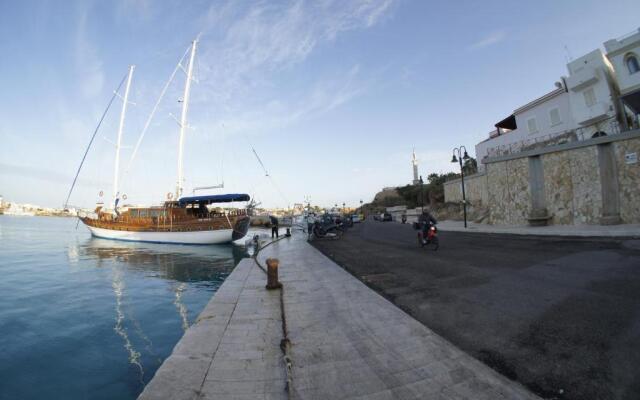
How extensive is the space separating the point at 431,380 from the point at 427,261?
7606mm

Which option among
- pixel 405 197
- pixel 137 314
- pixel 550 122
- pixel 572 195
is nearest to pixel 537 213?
pixel 572 195

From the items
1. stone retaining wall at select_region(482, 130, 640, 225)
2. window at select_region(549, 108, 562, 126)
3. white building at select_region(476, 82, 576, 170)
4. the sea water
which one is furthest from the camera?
window at select_region(549, 108, 562, 126)

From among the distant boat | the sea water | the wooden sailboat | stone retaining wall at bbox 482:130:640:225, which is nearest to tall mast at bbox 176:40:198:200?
the wooden sailboat

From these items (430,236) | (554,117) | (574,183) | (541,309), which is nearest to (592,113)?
(554,117)

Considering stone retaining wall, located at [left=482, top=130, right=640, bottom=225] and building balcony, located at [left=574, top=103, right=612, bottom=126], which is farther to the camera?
building balcony, located at [left=574, top=103, right=612, bottom=126]

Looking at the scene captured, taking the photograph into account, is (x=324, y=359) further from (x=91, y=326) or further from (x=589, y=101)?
(x=589, y=101)

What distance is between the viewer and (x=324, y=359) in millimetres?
3777

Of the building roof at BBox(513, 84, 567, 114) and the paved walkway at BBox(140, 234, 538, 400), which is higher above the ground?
the building roof at BBox(513, 84, 567, 114)

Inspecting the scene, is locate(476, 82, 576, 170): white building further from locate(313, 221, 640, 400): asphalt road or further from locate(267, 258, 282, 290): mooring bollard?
locate(267, 258, 282, 290): mooring bollard

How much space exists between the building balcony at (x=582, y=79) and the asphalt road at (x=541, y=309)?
20.9 metres

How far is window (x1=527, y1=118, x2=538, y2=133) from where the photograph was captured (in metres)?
29.0

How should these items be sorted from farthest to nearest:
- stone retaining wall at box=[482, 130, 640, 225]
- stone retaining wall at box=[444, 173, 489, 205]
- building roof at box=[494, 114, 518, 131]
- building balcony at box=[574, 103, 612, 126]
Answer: building roof at box=[494, 114, 518, 131] → stone retaining wall at box=[444, 173, 489, 205] → building balcony at box=[574, 103, 612, 126] → stone retaining wall at box=[482, 130, 640, 225]

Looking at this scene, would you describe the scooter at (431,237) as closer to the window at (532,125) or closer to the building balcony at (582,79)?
the building balcony at (582,79)

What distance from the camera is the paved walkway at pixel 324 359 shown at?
121 inches
